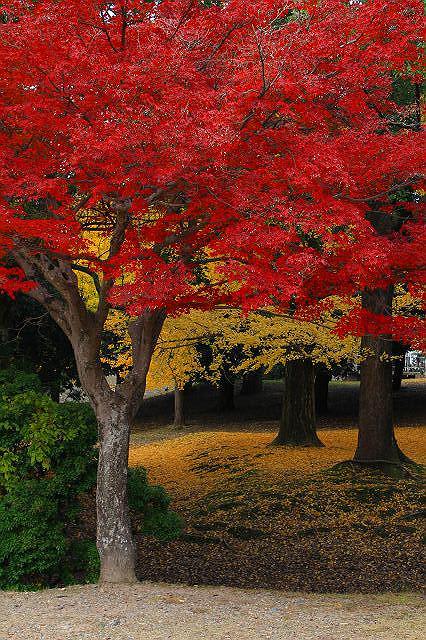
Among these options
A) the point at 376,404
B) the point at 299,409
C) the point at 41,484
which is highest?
the point at 376,404

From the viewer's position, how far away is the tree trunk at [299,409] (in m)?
20.2

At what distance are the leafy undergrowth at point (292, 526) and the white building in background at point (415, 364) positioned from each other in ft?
124

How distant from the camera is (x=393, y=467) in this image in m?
15.9

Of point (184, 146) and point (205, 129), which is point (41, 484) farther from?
point (205, 129)

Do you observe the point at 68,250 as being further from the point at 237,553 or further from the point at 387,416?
the point at 387,416

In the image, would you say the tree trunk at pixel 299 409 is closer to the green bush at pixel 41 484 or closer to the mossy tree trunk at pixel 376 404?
the mossy tree trunk at pixel 376 404

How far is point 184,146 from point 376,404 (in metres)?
9.96

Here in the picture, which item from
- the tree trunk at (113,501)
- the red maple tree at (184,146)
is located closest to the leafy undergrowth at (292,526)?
the tree trunk at (113,501)

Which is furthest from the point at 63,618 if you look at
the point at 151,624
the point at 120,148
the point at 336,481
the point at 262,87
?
the point at 336,481

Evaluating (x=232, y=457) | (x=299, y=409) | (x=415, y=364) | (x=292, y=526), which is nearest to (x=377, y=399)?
(x=292, y=526)

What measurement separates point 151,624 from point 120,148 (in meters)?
5.02

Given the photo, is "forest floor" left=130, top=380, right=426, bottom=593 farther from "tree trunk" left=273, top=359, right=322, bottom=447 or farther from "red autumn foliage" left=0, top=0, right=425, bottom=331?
"red autumn foliage" left=0, top=0, right=425, bottom=331

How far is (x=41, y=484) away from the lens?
9.90 m

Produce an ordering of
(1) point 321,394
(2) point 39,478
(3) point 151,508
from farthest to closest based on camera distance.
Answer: (1) point 321,394 → (3) point 151,508 → (2) point 39,478
